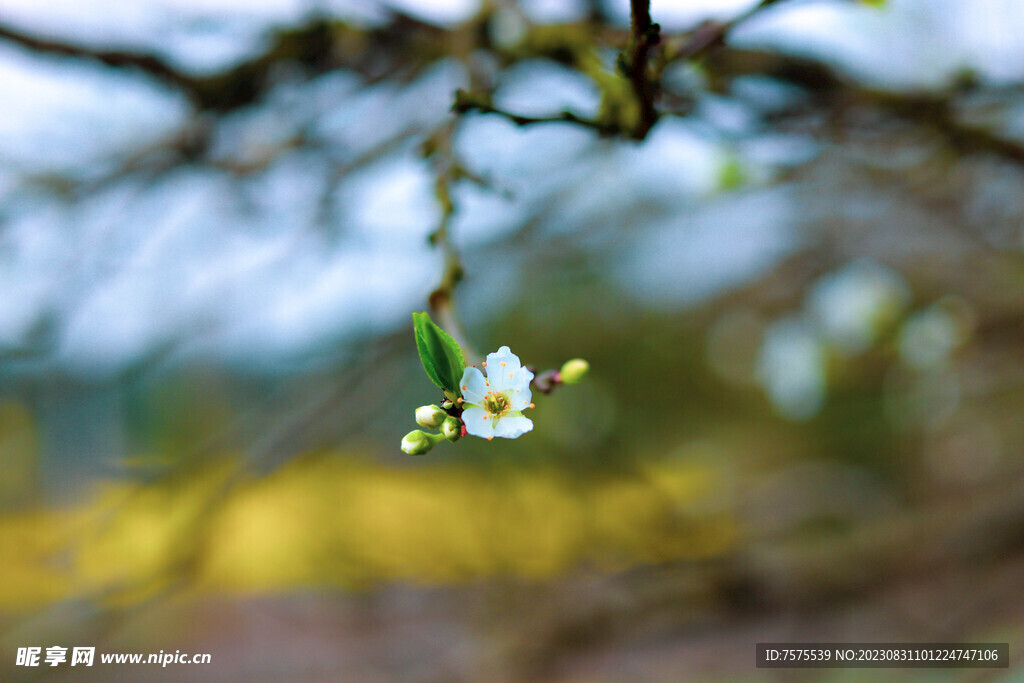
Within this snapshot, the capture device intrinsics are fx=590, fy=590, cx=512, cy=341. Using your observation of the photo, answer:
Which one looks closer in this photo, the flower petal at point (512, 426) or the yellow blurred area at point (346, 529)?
the flower petal at point (512, 426)

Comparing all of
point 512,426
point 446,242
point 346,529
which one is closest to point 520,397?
point 512,426

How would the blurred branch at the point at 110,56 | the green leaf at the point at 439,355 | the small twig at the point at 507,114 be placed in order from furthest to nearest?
1. the blurred branch at the point at 110,56
2. the small twig at the point at 507,114
3. the green leaf at the point at 439,355

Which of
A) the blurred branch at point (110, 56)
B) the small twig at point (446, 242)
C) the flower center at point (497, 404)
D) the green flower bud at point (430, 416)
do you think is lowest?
the green flower bud at point (430, 416)

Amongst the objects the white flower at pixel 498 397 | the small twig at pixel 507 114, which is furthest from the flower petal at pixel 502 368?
the small twig at pixel 507 114

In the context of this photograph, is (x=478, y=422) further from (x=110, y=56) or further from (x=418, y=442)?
(x=110, y=56)

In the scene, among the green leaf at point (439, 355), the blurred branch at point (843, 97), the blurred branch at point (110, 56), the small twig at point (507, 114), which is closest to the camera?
the green leaf at point (439, 355)

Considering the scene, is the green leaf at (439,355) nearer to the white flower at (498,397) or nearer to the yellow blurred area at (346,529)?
the white flower at (498,397)

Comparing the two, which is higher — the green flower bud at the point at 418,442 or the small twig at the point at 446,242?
the small twig at the point at 446,242

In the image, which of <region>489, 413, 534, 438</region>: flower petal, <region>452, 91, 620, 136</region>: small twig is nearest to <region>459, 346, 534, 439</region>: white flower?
<region>489, 413, 534, 438</region>: flower petal
